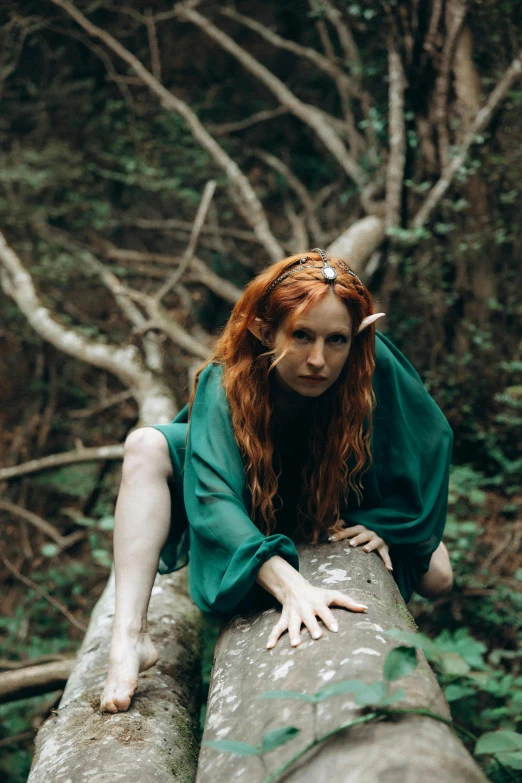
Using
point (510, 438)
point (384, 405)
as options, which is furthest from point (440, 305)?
point (384, 405)

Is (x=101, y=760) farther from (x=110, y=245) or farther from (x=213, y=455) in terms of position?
(x=110, y=245)

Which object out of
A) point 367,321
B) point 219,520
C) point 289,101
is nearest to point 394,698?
point 219,520

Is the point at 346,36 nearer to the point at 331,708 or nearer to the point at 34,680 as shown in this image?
the point at 34,680

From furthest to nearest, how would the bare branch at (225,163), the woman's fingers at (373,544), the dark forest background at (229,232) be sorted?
1. the bare branch at (225,163)
2. the dark forest background at (229,232)
3. the woman's fingers at (373,544)

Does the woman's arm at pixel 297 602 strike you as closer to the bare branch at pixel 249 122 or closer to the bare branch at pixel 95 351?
the bare branch at pixel 95 351

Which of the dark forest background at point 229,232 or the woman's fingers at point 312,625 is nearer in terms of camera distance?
the woman's fingers at point 312,625

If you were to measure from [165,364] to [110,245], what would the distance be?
9.42 feet

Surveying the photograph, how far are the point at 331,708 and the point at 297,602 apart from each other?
374 millimetres

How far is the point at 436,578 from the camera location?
7.23ft

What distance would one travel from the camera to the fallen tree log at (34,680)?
8.24ft

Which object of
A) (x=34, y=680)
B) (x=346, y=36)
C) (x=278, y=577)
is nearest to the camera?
(x=278, y=577)

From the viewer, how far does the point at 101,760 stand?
1.41 m

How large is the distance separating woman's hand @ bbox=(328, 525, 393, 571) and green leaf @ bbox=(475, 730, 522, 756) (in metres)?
0.78

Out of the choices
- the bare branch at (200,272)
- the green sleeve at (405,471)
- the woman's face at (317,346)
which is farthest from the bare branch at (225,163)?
the woman's face at (317,346)
